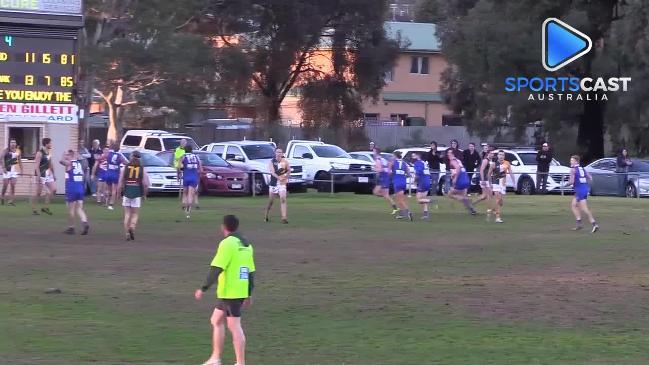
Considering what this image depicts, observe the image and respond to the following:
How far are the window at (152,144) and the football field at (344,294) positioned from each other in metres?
14.6

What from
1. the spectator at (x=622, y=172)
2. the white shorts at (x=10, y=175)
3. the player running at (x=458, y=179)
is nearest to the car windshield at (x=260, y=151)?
the white shorts at (x=10, y=175)

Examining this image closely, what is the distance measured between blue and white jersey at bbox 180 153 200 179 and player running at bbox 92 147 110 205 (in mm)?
2726

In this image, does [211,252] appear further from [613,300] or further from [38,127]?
[38,127]

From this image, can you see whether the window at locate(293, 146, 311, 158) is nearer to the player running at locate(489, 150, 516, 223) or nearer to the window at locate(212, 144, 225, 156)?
the window at locate(212, 144, 225, 156)

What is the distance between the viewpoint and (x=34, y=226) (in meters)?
25.5

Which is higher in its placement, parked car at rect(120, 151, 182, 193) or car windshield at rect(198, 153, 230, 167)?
car windshield at rect(198, 153, 230, 167)

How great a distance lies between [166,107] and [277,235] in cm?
2609

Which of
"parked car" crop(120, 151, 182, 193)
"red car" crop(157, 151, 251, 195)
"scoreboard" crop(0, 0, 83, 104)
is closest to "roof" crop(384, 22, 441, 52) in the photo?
"red car" crop(157, 151, 251, 195)

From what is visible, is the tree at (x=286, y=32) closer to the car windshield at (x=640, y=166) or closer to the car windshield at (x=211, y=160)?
the car windshield at (x=211, y=160)

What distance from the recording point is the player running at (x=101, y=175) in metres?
30.3

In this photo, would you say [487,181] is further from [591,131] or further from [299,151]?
[591,131]

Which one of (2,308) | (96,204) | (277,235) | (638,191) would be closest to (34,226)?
(277,235)

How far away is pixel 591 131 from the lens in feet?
171

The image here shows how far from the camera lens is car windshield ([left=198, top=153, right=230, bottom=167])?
38.2 meters
